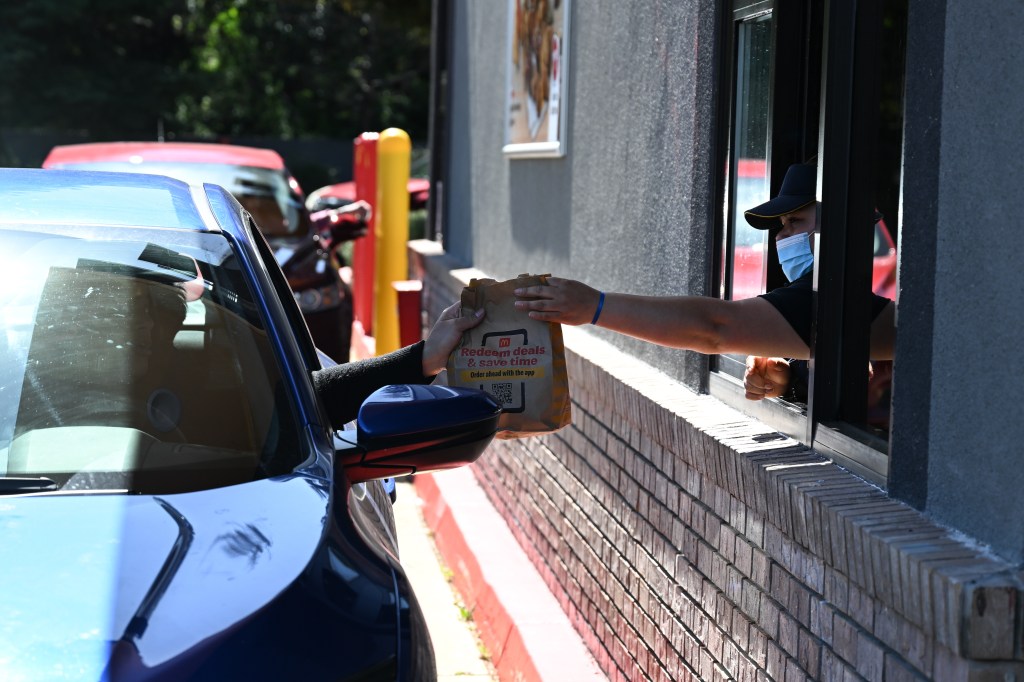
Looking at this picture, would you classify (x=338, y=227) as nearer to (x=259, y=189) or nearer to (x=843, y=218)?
(x=259, y=189)

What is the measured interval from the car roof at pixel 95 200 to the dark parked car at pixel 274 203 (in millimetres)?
5327

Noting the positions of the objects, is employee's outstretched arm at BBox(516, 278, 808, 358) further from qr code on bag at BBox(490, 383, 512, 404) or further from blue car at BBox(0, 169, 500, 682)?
blue car at BBox(0, 169, 500, 682)

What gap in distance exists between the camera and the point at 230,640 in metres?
2.08

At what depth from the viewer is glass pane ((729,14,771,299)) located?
162 inches

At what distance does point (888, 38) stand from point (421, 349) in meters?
3.00

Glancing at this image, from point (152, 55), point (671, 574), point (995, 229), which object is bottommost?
point (671, 574)

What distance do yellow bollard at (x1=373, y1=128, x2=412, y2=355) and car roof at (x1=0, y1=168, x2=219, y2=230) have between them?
7382 millimetres

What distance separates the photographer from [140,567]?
221 cm

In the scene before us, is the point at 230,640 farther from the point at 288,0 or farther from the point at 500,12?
the point at 288,0

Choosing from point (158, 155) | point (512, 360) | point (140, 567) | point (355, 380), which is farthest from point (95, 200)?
point (158, 155)

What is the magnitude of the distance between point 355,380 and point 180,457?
0.65m

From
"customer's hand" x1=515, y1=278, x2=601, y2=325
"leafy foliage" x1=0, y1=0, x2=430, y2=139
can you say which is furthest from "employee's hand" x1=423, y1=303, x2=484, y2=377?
"leafy foliage" x1=0, y1=0, x2=430, y2=139

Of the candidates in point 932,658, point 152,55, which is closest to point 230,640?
point 932,658

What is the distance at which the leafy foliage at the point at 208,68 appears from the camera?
124ft
